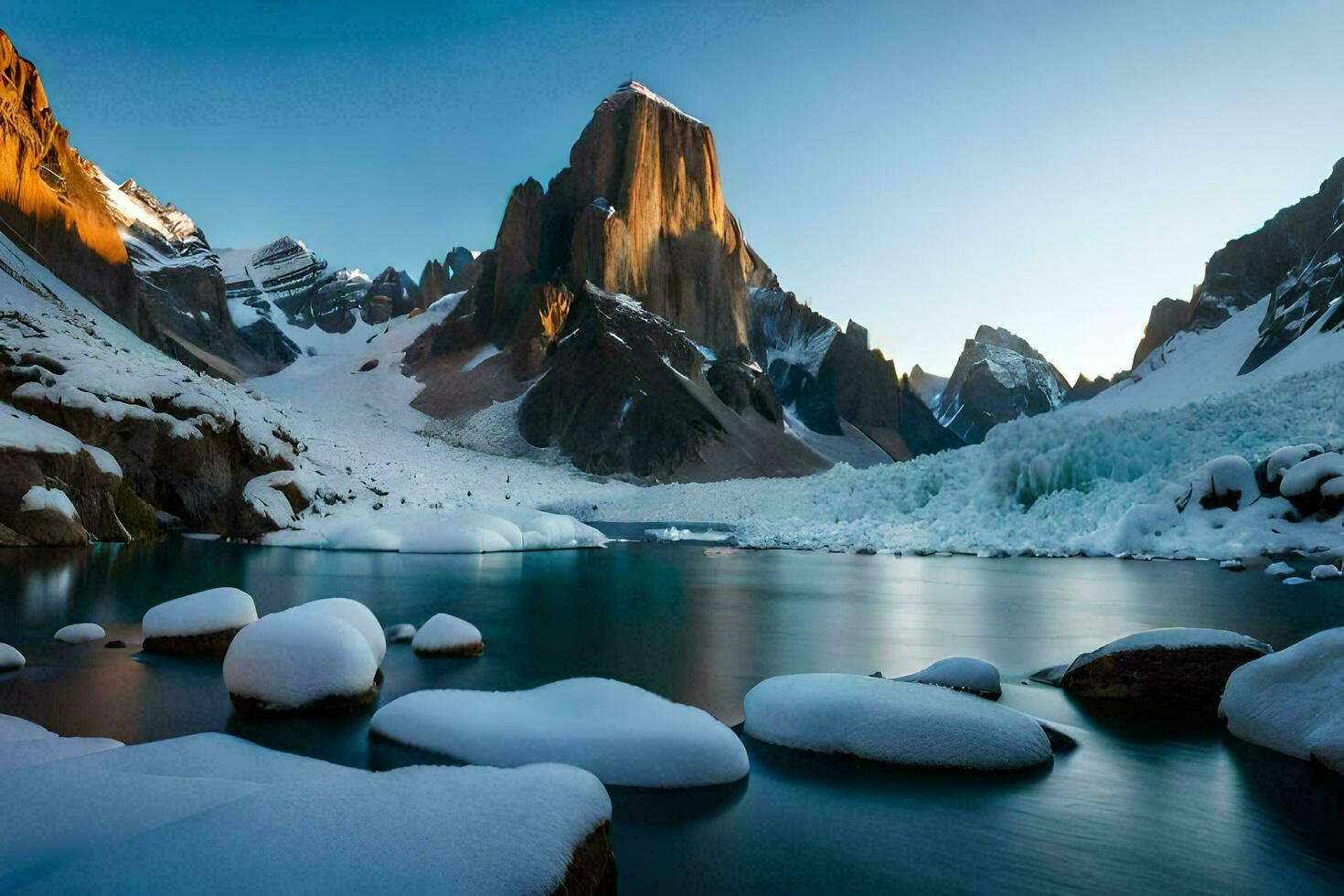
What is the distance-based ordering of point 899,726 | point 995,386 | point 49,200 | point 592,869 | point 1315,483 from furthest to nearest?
point 995,386 < point 49,200 < point 1315,483 < point 899,726 < point 592,869

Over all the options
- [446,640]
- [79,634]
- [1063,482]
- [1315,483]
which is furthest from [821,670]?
[1063,482]

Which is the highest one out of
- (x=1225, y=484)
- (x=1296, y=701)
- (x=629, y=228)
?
(x=629, y=228)

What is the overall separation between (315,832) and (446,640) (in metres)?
5.47

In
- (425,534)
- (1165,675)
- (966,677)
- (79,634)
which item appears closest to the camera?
(1165,675)

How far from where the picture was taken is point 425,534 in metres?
20.1

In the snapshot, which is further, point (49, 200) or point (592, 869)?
point (49, 200)

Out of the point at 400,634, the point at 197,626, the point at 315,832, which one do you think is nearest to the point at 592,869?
the point at 315,832

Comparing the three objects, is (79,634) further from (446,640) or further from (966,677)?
(966,677)

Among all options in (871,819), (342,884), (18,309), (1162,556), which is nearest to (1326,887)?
(871,819)

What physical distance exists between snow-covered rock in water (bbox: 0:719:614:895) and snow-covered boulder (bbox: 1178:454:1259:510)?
19733 mm

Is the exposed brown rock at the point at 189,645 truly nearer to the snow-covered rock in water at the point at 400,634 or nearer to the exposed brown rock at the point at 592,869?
the snow-covered rock in water at the point at 400,634

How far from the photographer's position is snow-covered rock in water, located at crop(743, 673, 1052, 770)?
4.55 metres

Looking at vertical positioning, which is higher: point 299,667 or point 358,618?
point 358,618

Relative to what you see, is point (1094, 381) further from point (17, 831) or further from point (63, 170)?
point (17, 831)
